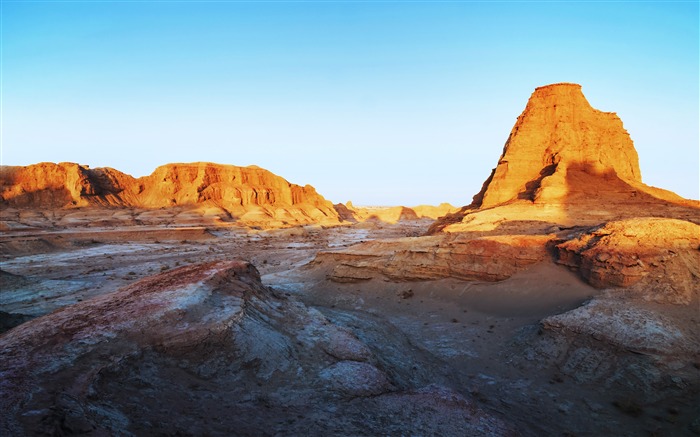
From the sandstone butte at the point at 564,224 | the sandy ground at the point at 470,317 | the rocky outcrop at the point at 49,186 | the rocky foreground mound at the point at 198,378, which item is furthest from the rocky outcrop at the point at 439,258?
the rocky outcrop at the point at 49,186

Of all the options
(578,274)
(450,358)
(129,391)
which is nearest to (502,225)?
(578,274)

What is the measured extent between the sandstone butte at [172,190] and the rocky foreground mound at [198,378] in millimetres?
63515

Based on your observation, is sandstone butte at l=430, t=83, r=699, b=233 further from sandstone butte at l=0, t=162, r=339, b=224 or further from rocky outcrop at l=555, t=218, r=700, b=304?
sandstone butte at l=0, t=162, r=339, b=224

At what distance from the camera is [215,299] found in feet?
25.1

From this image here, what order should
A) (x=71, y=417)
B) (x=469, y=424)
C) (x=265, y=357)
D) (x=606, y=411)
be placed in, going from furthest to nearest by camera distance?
(x=606, y=411)
(x=265, y=357)
(x=469, y=424)
(x=71, y=417)

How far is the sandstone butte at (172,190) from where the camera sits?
63.6 meters

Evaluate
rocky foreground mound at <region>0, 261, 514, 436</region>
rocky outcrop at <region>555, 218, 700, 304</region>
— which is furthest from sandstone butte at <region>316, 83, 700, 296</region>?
rocky foreground mound at <region>0, 261, 514, 436</region>

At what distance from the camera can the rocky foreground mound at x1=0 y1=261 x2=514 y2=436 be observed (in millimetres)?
4277

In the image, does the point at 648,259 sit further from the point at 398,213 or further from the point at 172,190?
the point at 398,213

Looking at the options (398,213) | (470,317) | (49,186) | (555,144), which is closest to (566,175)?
(555,144)

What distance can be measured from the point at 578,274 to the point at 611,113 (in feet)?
97.0

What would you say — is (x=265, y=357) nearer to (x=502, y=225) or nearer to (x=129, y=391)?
(x=129, y=391)

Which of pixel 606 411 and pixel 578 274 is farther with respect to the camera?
pixel 578 274

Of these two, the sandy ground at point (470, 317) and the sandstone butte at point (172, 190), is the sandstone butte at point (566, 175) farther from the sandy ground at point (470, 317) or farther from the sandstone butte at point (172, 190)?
the sandstone butte at point (172, 190)
